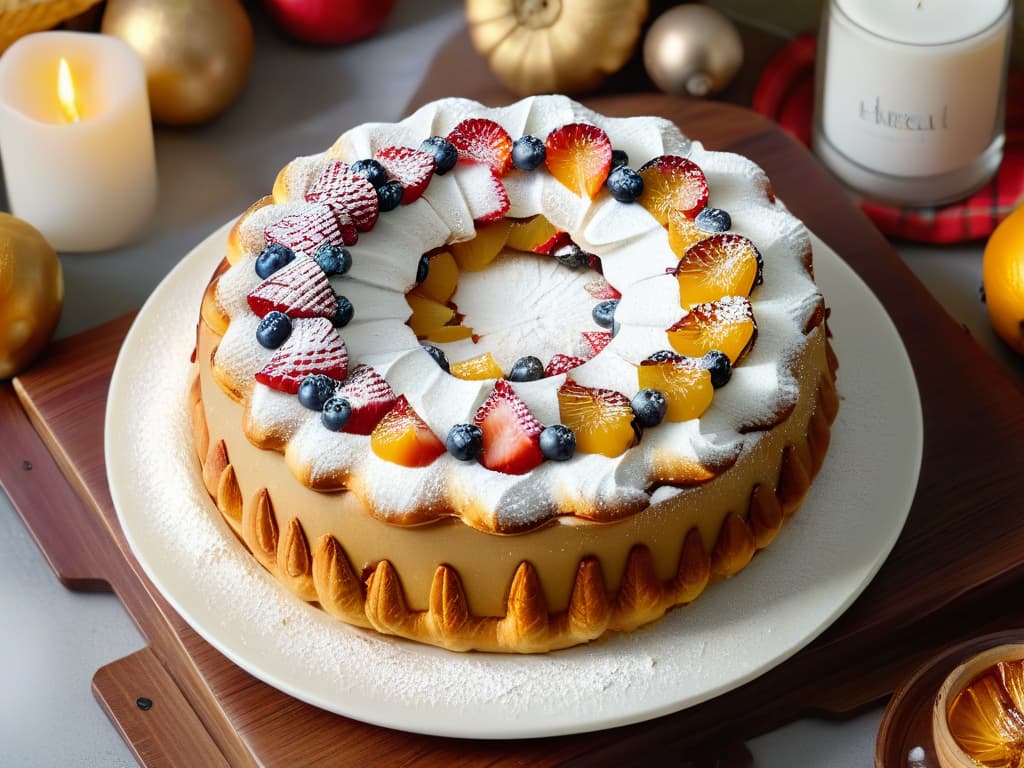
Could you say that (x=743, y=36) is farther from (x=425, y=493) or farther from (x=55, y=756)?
(x=55, y=756)

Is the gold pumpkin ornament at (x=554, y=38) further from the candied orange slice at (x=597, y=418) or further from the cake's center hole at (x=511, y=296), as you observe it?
the candied orange slice at (x=597, y=418)

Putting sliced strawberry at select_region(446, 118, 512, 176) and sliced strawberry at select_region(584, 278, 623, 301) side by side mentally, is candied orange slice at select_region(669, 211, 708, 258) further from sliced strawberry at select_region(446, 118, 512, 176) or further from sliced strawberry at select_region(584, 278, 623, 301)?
sliced strawberry at select_region(446, 118, 512, 176)

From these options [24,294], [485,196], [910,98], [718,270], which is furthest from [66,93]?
[910,98]

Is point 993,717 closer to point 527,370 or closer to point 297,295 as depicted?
point 527,370

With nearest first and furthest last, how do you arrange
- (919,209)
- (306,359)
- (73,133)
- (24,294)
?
(306,359)
(24,294)
(73,133)
(919,209)

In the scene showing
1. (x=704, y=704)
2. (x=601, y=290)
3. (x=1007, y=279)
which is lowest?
(x=704, y=704)

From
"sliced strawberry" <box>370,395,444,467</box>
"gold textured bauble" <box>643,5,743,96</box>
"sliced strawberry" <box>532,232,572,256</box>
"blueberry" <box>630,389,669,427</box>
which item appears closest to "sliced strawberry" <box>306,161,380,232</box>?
"sliced strawberry" <box>532,232,572,256</box>

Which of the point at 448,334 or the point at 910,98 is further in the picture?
the point at 910,98
